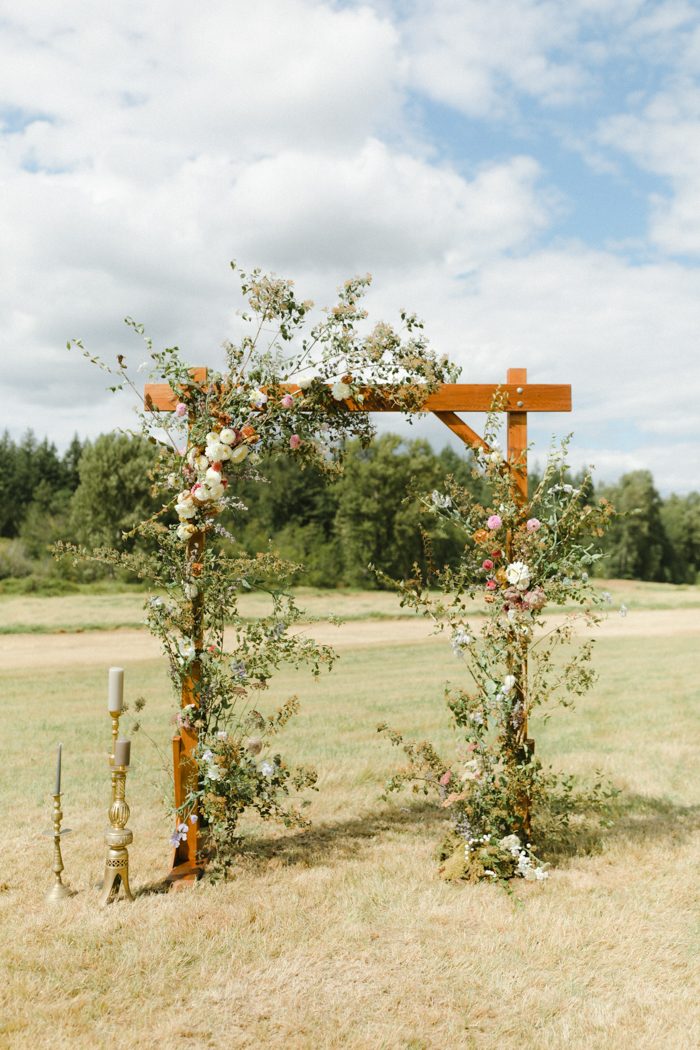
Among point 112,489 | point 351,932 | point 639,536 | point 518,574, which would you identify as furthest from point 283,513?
point 351,932

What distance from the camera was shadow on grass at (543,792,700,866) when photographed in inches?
214

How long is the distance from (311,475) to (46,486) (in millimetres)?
15106

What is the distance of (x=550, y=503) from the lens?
202 inches

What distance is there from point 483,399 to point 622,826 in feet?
10.9

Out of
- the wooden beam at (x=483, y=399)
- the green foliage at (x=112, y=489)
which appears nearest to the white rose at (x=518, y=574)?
the wooden beam at (x=483, y=399)

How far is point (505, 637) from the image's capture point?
4.99 metres

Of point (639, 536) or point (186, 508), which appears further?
point (639, 536)

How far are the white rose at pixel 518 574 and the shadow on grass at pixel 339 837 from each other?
212 cm

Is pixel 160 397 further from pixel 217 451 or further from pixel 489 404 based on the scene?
pixel 489 404

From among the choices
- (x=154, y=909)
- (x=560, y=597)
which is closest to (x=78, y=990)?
(x=154, y=909)

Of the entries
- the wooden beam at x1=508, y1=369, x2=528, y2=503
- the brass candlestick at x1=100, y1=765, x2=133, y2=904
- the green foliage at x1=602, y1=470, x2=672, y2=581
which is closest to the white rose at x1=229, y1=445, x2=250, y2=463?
the wooden beam at x1=508, y1=369, x2=528, y2=503

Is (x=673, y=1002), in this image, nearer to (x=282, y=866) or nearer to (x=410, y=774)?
(x=410, y=774)

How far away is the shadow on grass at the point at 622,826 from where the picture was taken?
5441 mm

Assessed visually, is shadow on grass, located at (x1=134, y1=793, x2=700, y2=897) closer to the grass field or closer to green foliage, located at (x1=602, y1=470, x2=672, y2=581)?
the grass field
